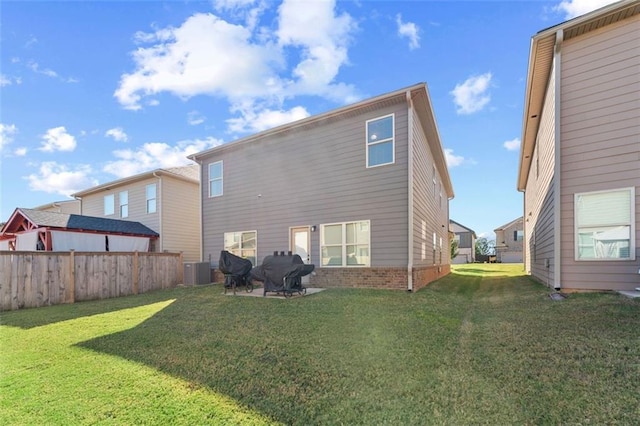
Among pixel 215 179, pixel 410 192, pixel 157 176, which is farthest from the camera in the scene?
pixel 157 176

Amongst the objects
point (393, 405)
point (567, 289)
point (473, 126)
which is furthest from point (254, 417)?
point (473, 126)

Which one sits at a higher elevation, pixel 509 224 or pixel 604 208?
pixel 604 208

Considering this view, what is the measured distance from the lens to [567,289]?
267 inches

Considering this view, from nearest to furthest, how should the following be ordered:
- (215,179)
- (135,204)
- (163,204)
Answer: (215,179), (163,204), (135,204)

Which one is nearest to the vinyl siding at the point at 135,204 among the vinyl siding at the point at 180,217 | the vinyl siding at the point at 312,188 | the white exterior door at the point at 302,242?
the vinyl siding at the point at 180,217

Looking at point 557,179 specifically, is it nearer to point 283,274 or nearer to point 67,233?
point 283,274

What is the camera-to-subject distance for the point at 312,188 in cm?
1098

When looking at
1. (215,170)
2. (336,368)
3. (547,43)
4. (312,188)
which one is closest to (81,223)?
(215,170)

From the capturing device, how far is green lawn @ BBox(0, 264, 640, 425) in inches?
105

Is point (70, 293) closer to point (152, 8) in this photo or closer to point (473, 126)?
point (152, 8)

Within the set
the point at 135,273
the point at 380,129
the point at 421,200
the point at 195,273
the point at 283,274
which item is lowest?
the point at 195,273

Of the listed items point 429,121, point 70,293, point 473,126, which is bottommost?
point 70,293

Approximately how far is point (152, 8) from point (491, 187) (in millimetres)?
24055

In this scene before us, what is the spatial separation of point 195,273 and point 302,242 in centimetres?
474
